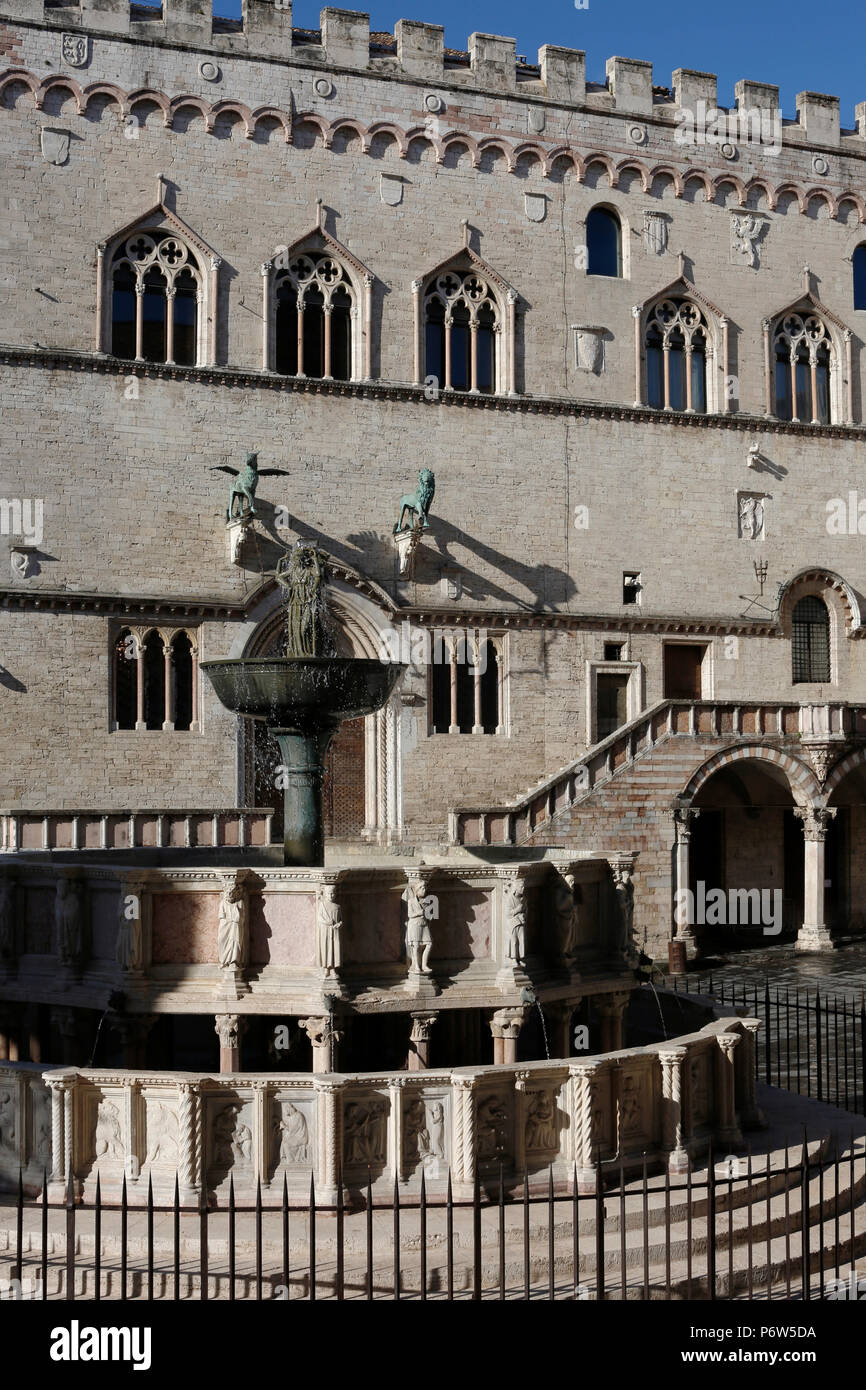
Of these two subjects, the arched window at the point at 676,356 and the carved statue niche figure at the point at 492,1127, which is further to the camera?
the arched window at the point at 676,356

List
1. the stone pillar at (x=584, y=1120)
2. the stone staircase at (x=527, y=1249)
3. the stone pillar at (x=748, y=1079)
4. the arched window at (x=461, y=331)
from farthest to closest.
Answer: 1. the arched window at (x=461, y=331)
2. the stone pillar at (x=748, y=1079)
3. the stone pillar at (x=584, y=1120)
4. the stone staircase at (x=527, y=1249)

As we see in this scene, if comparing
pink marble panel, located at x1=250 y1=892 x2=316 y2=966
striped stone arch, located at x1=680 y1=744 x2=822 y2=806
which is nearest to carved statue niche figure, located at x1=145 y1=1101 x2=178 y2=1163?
pink marble panel, located at x1=250 y1=892 x2=316 y2=966

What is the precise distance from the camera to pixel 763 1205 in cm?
887

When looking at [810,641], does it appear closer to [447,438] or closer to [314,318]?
[447,438]

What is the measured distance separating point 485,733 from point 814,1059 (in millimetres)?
11111

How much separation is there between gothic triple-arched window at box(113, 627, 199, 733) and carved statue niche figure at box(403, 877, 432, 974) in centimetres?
1475

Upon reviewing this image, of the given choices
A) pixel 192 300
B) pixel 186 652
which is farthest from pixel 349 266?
pixel 186 652

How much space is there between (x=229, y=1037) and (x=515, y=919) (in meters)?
2.07

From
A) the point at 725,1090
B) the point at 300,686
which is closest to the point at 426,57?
the point at 300,686

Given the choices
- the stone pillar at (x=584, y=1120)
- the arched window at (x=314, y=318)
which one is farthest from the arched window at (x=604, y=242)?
the stone pillar at (x=584, y=1120)

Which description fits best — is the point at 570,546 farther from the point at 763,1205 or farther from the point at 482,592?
the point at 763,1205

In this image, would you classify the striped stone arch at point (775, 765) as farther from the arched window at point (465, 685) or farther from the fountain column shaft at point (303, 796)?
the fountain column shaft at point (303, 796)

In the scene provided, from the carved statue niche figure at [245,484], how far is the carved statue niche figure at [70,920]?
14563 mm

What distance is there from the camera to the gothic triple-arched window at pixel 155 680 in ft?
78.5
